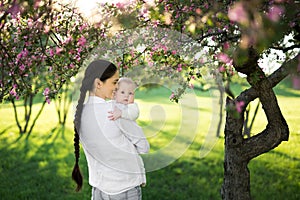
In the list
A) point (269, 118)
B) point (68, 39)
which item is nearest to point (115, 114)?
point (68, 39)

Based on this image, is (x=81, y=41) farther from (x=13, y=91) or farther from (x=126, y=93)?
(x=126, y=93)

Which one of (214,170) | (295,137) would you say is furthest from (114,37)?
(295,137)

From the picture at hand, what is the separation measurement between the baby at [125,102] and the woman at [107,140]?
34 mm

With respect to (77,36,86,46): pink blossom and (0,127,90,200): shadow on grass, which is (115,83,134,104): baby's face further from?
(0,127,90,200): shadow on grass

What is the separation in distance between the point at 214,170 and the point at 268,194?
3.74ft

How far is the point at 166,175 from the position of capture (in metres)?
6.30

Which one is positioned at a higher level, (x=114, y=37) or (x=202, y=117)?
(x=114, y=37)

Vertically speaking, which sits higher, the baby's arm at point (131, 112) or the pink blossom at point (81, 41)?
the pink blossom at point (81, 41)

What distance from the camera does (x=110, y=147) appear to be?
2.22 m

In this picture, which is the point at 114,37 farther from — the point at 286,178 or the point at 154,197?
the point at 286,178

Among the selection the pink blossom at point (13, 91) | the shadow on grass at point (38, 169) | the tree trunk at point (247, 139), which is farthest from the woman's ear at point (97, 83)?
the shadow on grass at point (38, 169)

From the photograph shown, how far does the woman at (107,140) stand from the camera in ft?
7.18

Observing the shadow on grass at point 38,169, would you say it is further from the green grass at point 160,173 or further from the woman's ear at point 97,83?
the woman's ear at point 97,83

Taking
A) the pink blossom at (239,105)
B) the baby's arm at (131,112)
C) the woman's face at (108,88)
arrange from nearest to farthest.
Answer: the baby's arm at (131,112) → the woman's face at (108,88) → the pink blossom at (239,105)
